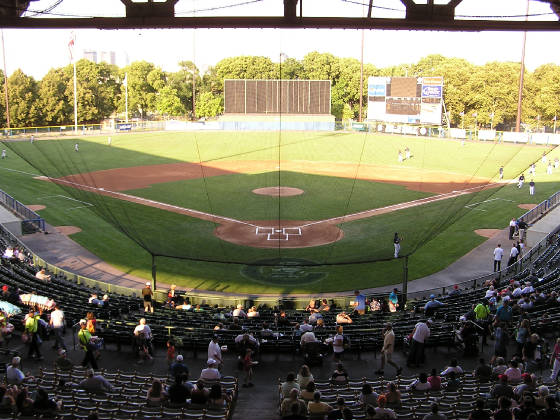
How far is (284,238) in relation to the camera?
2902cm

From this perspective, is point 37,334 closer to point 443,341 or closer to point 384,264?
point 443,341

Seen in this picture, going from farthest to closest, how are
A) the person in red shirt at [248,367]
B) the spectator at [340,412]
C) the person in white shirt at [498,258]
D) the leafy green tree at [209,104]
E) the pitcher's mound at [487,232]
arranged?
the leafy green tree at [209,104] → the pitcher's mound at [487,232] → the person in white shirt at [498,258] → the person in red shirt at [248,367] → the spectator at [340,412]

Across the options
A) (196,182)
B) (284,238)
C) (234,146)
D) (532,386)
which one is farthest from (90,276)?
(234,146)

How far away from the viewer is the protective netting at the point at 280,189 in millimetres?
27266

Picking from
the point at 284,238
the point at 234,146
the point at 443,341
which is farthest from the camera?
the point at 234,146

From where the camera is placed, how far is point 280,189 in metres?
43.1

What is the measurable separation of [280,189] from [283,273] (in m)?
19.0

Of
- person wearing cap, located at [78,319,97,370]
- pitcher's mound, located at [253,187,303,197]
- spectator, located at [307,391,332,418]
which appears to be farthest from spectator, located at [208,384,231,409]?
pitcher's mound, located at [253,187,303,197]

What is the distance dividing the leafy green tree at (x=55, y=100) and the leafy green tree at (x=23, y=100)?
0.97 metres

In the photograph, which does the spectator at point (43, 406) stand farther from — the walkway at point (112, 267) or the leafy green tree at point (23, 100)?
the leafy green tree at point (23, 100)

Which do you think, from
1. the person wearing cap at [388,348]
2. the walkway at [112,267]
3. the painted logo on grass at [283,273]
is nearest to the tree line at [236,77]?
the walkway at [112,267]

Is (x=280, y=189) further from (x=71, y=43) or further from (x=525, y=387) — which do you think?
(x=525, y=387)

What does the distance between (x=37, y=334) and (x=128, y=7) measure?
7727 millimetres

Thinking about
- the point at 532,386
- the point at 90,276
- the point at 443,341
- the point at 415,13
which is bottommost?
the point at 90,276
